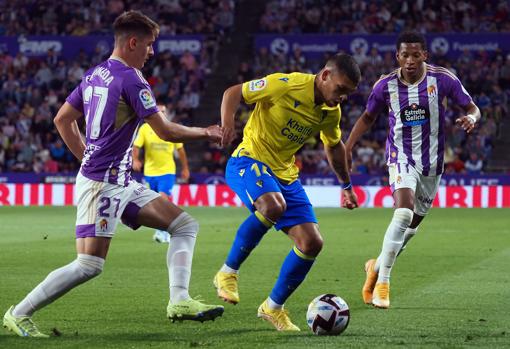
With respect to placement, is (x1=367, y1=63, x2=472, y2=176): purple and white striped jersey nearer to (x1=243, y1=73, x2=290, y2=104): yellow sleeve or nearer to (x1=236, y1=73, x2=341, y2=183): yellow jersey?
(x1=236, y1=73, x2=341, y2=183): yellow jersey

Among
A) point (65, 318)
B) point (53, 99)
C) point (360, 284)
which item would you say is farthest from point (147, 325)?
point (53, 99)

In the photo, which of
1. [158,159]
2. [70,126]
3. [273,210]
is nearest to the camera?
[70,126]

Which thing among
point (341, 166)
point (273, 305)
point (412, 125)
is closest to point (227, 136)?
point (273, 305)

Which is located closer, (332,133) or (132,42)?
(132,42)

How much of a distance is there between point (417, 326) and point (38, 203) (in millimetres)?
22203

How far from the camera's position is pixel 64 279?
723 cm

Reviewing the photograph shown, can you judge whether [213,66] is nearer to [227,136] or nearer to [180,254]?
[180,254]

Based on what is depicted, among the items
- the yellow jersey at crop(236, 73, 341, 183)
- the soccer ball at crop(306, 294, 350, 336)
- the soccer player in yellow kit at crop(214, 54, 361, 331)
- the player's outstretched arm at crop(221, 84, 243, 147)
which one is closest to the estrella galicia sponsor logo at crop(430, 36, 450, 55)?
the soccer player in yellow kit at crop(214, 54, 361, 331)

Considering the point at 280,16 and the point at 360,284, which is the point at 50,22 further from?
the point at 360,284

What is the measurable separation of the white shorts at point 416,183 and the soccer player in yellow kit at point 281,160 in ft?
4.87

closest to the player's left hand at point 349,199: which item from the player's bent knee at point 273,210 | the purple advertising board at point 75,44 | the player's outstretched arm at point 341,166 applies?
the player's outstretched arm at point 341,166

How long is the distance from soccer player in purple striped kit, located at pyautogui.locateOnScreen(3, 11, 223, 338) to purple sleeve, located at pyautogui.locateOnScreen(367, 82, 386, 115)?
3.19 meters

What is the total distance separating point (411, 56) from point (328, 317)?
3.19m

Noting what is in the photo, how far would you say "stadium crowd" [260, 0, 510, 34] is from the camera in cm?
3278
